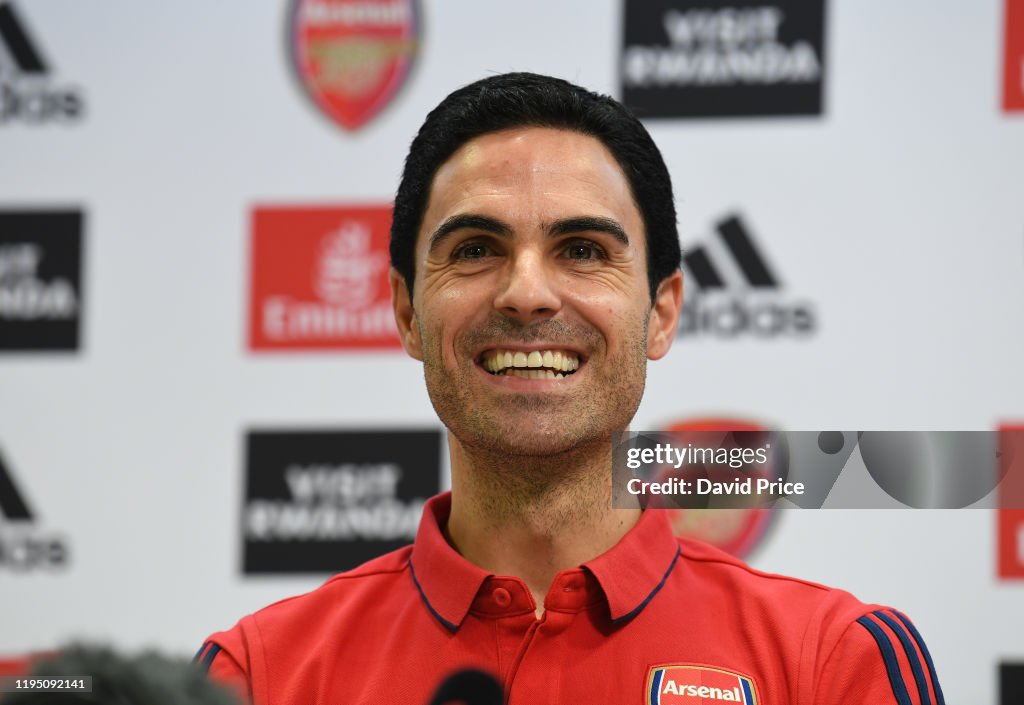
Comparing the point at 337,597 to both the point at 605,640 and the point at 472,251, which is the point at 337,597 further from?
the point at 472,251

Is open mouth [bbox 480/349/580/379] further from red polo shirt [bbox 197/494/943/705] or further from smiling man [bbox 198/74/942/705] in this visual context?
red polo shirt [bbox 197/494/943/705]

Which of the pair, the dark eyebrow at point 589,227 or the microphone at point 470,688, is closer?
the microphone at point 470,688

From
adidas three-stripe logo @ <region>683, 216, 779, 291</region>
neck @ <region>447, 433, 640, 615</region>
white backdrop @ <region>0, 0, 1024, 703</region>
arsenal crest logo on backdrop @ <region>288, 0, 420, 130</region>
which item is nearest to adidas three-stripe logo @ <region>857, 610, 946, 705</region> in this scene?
neck @ <region>447, 433, 640, 615</region>

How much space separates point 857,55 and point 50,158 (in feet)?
5.63

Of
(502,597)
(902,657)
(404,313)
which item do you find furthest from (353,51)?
(902,657)

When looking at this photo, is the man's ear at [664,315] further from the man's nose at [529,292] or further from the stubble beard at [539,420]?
the man's nose at [529,292]

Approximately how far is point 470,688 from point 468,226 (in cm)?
78

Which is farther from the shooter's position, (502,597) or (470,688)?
(502,597)

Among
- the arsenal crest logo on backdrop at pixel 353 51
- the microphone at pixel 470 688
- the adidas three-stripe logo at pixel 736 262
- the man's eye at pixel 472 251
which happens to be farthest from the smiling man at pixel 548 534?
the arsenal crest logo on backdrop at pixel 353 51

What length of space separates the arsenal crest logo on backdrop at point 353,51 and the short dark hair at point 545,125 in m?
1.12

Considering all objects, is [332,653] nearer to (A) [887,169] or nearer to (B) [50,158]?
(A) [887,169]

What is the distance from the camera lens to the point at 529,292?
1350 mm

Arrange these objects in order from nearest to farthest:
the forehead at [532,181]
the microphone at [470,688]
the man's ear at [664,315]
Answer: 1. the microphone at [470,688]
2. the forehead at [532,181]
3. the man's ear at [664,315]

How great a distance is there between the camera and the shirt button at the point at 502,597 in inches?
55.1
